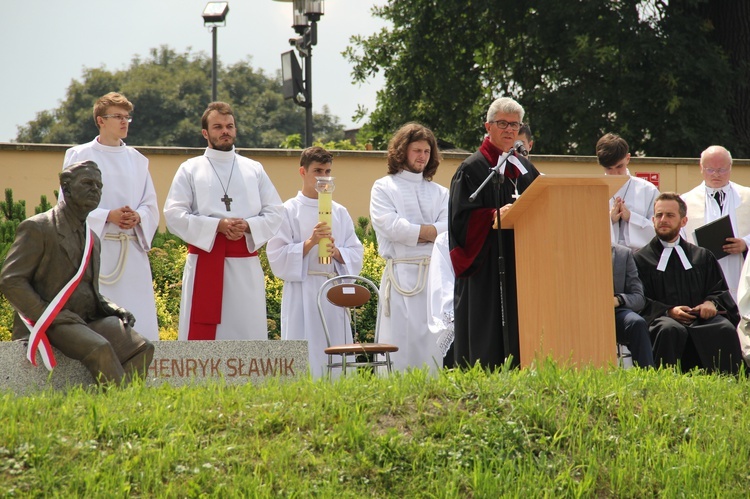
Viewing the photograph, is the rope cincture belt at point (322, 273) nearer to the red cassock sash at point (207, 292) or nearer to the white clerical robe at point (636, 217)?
the red cassock sash at point (207, 292)

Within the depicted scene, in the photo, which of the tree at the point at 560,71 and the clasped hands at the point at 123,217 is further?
the tree at the point at 560,71

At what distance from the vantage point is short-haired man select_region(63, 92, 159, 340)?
8648 millimetres

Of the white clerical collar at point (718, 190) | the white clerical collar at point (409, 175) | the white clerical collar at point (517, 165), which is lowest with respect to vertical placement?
the white clerical collar at point (517, 165)

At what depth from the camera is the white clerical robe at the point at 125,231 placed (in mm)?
8672

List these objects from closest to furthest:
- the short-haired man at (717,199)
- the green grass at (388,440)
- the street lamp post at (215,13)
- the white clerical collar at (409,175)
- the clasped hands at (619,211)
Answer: the green grass at (388,440) → the white clerical collar at (409,175) → the clasped hands at (619,211) → the short-haired man at (717,199) → the street lamp post at (215,13)

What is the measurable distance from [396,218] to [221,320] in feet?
5.86

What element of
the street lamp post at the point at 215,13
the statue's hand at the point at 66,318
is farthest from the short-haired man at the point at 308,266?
the street lamp post at the point at 215,13

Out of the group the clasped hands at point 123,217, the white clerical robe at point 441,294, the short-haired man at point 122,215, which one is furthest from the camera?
the white clerical robe at point 441,294

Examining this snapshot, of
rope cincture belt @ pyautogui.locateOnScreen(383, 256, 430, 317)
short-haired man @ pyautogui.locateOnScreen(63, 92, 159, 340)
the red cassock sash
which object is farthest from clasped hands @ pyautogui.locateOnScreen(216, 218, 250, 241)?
rope cincture belt @ pyautogui.locateOnScreen(383, 256, 430, 317)

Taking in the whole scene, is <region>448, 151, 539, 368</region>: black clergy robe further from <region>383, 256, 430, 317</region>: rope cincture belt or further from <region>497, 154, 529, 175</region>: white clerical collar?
<region>383, 256, 430, 317</region>: rope cincture belt

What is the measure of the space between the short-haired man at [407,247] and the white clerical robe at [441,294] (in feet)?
0.59

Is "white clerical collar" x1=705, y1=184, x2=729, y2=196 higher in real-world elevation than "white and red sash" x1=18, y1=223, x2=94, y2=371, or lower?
higher

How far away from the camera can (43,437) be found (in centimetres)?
500

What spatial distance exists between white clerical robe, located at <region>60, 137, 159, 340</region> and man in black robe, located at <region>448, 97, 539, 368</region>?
2649mm
